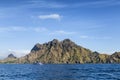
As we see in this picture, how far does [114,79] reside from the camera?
3509 inches

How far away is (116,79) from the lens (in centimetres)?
8919

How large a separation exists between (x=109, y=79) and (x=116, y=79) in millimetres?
2216

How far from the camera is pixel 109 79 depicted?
89.9m

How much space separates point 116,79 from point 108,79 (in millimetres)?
2550

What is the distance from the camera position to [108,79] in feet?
295

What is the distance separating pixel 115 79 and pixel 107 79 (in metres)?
2.55

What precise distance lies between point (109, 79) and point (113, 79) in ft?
4.34

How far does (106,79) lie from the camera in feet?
295

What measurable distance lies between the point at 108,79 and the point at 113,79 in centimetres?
167

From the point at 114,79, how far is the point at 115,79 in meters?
0.32

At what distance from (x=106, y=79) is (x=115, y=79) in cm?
285

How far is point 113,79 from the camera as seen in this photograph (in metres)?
89.2

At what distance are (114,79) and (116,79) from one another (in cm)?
65

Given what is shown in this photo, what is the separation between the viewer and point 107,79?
295 feet
